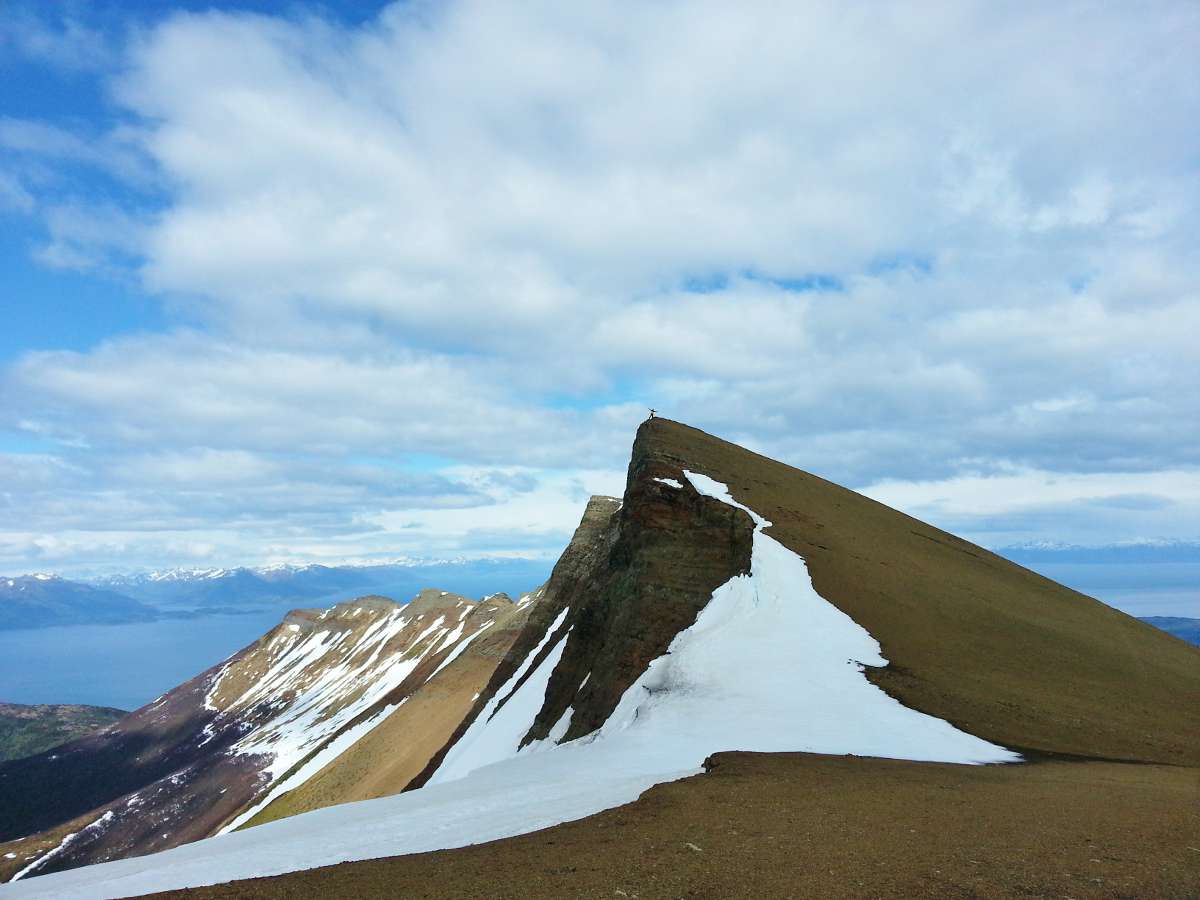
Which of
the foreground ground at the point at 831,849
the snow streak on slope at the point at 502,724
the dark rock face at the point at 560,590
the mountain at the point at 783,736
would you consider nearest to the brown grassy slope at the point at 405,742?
the dark rock face at the point at 560,590

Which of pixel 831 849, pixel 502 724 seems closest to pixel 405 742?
pixel 502 724

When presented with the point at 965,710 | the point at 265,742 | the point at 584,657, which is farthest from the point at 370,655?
the point at 965,710

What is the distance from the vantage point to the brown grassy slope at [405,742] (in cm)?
6150

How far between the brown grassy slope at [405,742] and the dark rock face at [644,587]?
27155 millimetres

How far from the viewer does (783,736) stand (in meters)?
20.3

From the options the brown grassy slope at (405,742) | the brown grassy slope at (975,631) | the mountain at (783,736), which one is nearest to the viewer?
the mountain at (783,736)

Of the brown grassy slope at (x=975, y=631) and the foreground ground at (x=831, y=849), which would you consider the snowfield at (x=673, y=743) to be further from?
the foreground ground at (x=831, y=849)

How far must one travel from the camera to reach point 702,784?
15.8 metres

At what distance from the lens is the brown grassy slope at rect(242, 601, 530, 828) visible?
6150 cm

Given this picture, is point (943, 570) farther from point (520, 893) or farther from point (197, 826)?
point (197, 826)

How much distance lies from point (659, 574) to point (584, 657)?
8.60 metres

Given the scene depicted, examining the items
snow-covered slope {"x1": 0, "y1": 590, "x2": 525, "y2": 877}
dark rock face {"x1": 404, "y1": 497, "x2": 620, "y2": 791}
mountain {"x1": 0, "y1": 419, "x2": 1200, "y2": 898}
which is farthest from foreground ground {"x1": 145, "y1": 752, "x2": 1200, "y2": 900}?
snow-covered slope {"x1": 0, "y1": 590, "x2": 525, "y2": 877}

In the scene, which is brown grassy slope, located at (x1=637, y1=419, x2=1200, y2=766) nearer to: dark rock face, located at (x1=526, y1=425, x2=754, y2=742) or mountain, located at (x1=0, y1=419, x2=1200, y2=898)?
mountain, located at (x1=0, y1=419, x2=1200, y2=898)

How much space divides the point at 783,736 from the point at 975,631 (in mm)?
16699
